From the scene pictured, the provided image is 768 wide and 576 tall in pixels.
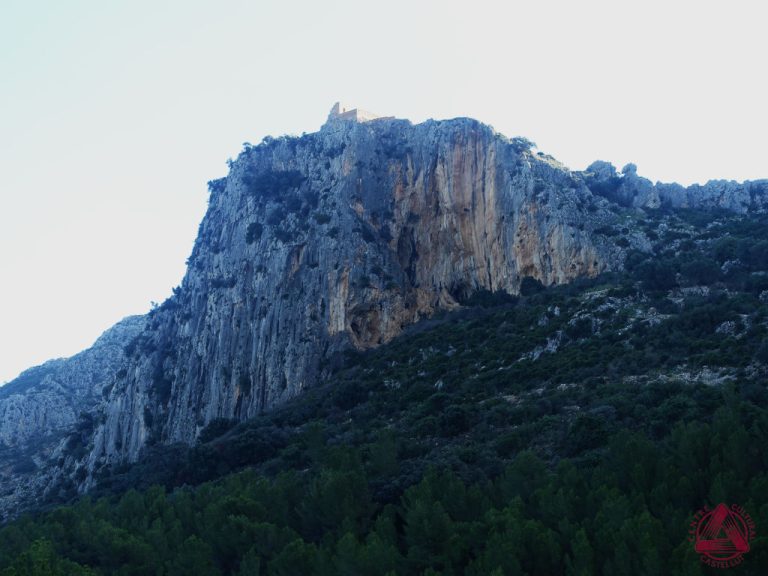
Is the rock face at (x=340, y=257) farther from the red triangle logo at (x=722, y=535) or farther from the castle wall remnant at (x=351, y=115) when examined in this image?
the red triangle logo at (x=722, y=535)

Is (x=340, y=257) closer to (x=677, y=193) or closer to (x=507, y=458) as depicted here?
(x=677, y=193)

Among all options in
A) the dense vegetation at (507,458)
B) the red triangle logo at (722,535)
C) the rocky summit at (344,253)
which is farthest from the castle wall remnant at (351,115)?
the red triangle logo at (722,535)

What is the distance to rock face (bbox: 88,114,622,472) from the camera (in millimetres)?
68812

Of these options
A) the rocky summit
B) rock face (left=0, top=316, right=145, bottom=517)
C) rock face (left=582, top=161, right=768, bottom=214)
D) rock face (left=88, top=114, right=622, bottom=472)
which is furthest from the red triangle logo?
Answer: rock face (left=0, top=316, right=145, bottom=517)

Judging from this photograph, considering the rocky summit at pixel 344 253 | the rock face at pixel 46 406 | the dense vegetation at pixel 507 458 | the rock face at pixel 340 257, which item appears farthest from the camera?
the rock face at pixel 46 406

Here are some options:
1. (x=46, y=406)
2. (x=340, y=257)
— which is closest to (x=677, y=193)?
(x=340, y=257)

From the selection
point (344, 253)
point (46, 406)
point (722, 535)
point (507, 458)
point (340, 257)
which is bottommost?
point (722, 535)

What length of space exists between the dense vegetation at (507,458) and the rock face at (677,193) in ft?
29.0

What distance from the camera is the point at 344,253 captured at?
72688 millimetres

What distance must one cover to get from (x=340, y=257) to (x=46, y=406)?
4652 centimetres

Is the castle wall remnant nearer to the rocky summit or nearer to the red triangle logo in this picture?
the rocky summit

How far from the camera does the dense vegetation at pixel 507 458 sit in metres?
24.6

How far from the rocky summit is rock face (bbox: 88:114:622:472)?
0.47ft

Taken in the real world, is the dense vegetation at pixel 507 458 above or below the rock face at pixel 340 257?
below
